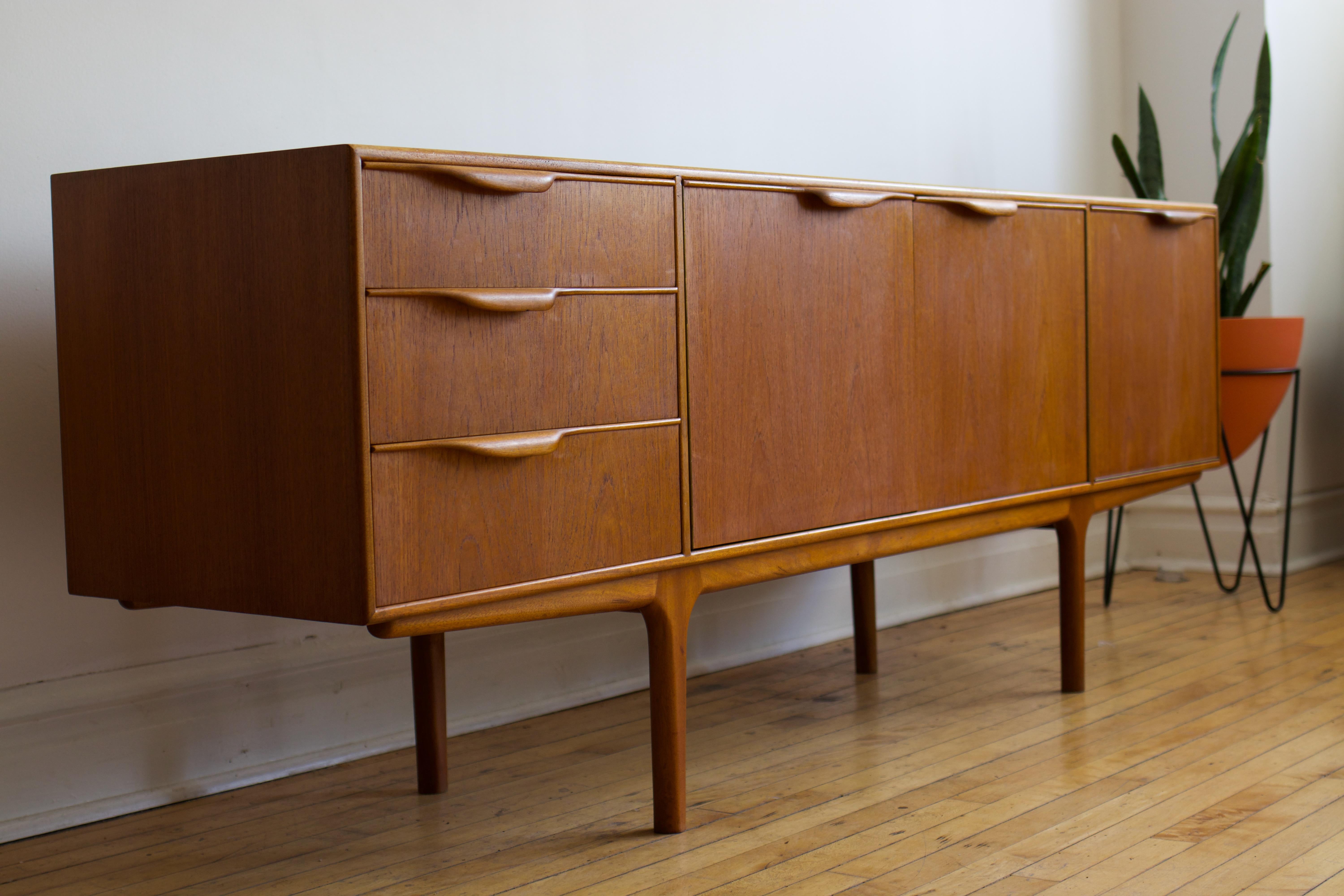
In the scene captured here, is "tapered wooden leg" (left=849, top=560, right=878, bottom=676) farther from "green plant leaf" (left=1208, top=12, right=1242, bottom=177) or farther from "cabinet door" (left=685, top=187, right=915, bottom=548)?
"green plant leaf" (left=1208, top=12, right=1242, bottom=177)

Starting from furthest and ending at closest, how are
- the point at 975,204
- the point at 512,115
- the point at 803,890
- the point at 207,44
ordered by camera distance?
the point at 512,115 → the point at 975,204 → the point at 207,44 → the point at 803,890

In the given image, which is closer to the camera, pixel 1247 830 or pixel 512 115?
pixel 1247 830

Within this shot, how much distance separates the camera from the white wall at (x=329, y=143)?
1656 millimetres

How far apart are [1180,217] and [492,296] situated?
4.91 feet

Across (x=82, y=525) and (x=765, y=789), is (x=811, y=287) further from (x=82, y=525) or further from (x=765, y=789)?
(x=82, y=525)

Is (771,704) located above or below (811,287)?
below

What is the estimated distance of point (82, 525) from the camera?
1494 millimetres

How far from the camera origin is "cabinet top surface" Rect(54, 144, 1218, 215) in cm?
129

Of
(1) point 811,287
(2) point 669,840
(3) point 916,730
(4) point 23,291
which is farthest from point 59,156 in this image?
(3) point 916,730

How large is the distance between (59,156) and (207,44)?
0.85ft

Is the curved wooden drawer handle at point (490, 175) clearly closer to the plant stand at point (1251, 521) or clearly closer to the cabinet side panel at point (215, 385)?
the cabinet side panel at point (215, 385)

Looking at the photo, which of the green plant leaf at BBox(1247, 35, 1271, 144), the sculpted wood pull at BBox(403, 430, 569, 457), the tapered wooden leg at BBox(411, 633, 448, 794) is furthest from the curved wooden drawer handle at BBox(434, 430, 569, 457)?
the green plant leaf at BBox(1247, 35, 1271, 144)

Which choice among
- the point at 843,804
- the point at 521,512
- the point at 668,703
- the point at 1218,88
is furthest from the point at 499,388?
the point at 1218,88

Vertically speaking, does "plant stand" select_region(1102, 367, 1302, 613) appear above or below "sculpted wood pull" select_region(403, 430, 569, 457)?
below
